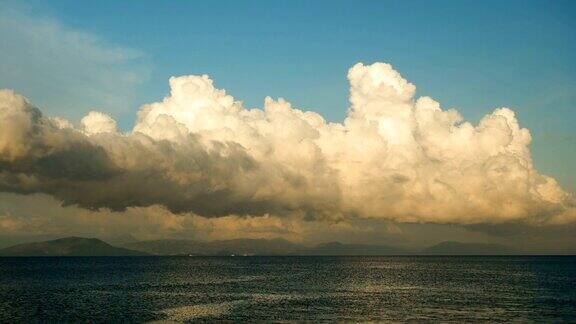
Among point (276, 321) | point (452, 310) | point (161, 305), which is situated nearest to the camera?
point (276, 321)

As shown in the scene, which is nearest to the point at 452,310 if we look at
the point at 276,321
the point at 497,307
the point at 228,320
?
the point at 497,307

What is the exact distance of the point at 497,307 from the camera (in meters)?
99.9

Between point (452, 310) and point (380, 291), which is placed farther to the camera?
point (380, 291)

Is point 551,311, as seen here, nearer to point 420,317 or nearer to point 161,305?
point 420,317

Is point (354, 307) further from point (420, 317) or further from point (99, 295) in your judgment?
point (99, 295)

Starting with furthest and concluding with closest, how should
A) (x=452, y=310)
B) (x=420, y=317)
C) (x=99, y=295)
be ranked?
(x=99, y=295)
(x=452, y=310)
(x=420, y=317)

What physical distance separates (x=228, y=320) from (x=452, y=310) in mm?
41142

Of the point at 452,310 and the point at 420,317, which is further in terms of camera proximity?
the point at 452,310

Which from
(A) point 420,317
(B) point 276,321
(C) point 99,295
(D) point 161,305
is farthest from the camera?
(C) point 99,295

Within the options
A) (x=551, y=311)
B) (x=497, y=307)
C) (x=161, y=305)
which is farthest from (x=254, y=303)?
(x=551, y=311)

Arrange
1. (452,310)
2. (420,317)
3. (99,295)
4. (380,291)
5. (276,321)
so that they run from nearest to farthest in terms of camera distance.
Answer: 1. (276,321)
2. (420,317)
3. (452,310)
4. (99,295)
5. (380,291)

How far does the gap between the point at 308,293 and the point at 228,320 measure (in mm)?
49540

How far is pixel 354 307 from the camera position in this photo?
99750mm

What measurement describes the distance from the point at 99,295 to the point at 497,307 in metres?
87.5
